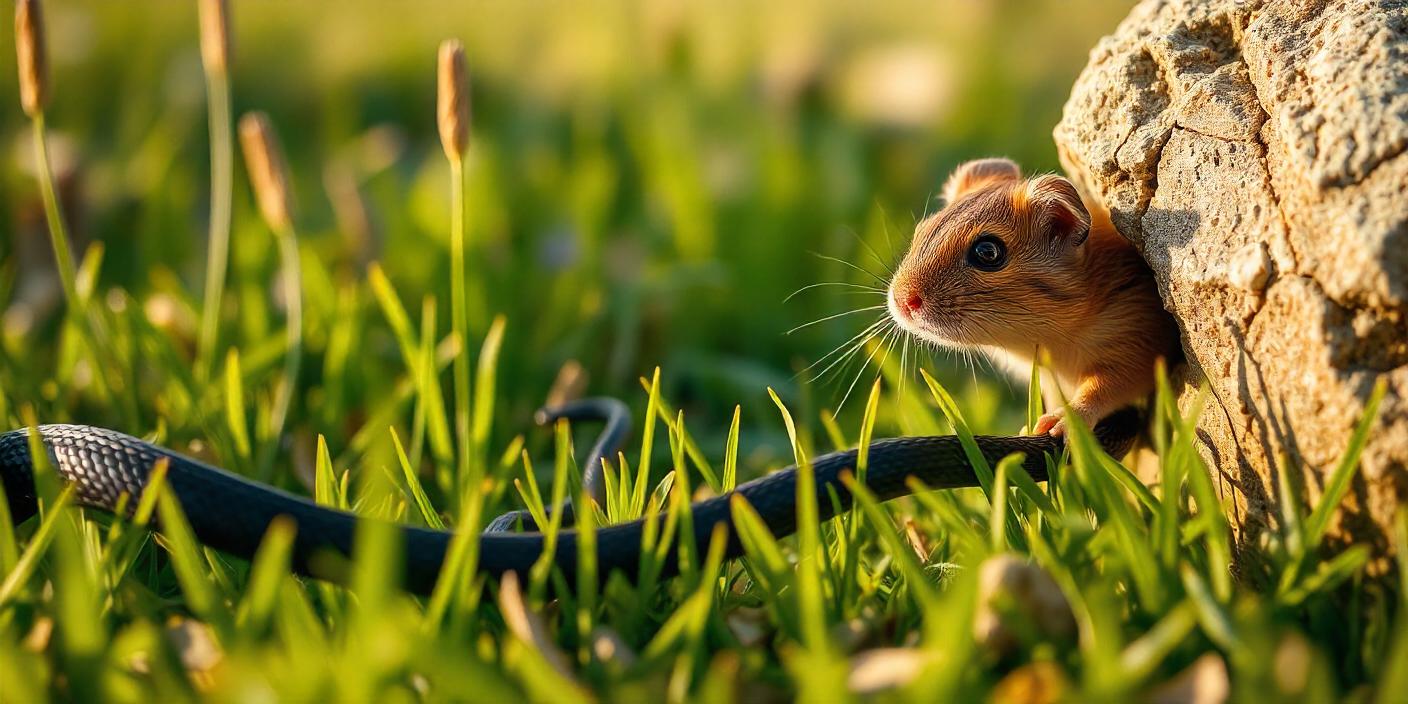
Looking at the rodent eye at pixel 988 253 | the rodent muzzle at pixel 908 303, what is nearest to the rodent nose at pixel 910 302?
the rodent muzzle at pixel 908 303

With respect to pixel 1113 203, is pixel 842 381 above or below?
below

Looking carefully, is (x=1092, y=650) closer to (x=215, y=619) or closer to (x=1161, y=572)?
(x=1161, y=572)

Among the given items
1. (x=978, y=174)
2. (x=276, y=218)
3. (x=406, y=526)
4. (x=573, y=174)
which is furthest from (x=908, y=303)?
(x=573, y=174)

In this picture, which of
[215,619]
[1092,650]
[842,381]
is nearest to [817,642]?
[1092,650]

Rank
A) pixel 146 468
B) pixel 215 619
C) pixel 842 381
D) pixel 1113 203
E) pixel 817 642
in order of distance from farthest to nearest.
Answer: pixel 842 381
pixel 1113 203
pixel 146 468
pixel 215 619
pixel 817 642

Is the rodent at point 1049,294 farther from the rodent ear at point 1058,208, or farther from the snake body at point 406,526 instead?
the snake body at point 406,526

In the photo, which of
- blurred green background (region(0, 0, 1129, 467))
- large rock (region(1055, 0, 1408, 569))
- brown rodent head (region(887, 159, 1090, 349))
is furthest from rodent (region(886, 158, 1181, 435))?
blurred green background (region(0, 0, 1129, 467))

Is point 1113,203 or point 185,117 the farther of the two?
point 185,117
